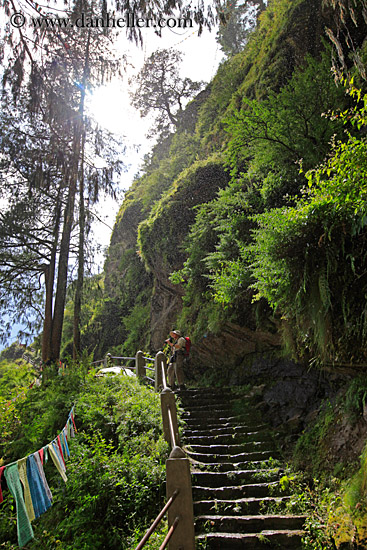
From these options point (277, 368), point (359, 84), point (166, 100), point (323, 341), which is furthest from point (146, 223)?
point (166, 100)

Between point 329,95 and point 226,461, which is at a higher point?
point 329,95

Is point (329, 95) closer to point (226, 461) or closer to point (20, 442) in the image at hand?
point (226, 461)

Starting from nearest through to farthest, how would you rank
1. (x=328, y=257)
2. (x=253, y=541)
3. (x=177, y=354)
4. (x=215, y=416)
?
(x=253, y=541) < (x=328, y=257) < (x=215, y=416) < (x=177, y=354)

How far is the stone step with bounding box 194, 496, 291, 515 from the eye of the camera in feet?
15.0

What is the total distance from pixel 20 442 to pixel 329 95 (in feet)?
29.5

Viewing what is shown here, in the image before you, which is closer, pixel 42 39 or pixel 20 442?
pixel 20 442

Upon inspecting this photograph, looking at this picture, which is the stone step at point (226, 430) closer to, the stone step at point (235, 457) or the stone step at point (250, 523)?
the stone step at point (235, 457)

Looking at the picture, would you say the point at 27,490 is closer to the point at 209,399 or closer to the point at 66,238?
the point at 209,399

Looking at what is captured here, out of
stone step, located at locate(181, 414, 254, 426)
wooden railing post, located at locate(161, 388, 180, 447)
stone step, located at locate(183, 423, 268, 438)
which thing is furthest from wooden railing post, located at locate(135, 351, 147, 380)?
wooden railing post, located at locate(161, 388, 180, 447)

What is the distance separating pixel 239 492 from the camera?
490cm

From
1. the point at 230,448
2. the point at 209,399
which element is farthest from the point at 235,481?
the point at 209,399

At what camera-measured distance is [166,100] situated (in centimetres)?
2361

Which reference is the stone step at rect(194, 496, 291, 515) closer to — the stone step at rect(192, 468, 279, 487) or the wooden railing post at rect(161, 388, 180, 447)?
the stone step at rect(192, 468, 279, 487)

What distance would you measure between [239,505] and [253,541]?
1.85 feet
